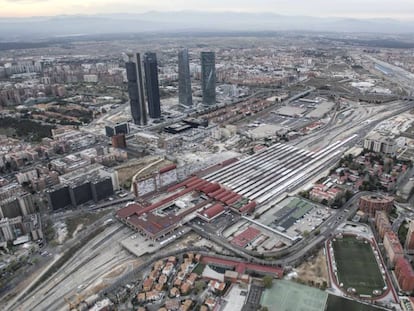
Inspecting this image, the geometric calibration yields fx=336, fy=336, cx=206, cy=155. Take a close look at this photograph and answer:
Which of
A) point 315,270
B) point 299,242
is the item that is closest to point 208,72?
point 299,242

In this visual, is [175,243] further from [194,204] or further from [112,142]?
[112,142]

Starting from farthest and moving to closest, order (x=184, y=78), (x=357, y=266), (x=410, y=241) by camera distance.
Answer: (x=184, y=78) < (x=410, y=241) < (x=357, y=266)

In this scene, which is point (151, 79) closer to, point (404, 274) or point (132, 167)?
point (132, 167)

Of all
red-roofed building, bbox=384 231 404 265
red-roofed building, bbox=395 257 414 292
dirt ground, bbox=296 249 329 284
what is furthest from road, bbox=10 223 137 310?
red-roofed building, bbox=384 231 404 265

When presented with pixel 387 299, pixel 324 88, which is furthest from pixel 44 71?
pixel 387 299

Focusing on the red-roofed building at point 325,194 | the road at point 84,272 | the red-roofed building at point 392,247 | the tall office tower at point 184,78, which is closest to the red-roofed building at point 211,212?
the road at point 84,272

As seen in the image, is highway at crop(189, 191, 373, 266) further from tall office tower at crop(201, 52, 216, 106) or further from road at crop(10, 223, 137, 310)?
tall office tower at crop(201, 52, 216, 106)
